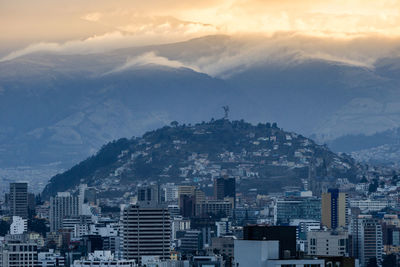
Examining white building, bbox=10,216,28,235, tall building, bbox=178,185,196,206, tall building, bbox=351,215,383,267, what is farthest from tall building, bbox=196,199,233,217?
tall building, bbox=351,215,383,267

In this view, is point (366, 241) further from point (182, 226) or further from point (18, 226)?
point (18, 226)

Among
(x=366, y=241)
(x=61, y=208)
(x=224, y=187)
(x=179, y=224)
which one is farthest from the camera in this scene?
(x=224, y=187)

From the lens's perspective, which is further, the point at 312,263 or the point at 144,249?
the point at 144,249

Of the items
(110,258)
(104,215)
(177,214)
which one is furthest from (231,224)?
(110,258)

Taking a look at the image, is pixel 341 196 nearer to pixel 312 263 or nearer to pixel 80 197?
pixel 80 197

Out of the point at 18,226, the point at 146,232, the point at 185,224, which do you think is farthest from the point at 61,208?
the point at 146,232

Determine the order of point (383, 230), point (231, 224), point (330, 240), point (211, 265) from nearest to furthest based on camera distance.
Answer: point (211, 265) < point (330, 240) < point (383, 230) < point (231, 224)

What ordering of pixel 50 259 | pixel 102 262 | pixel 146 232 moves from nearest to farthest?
pixel 102 262
pixel 50 259
pixel 146 232
